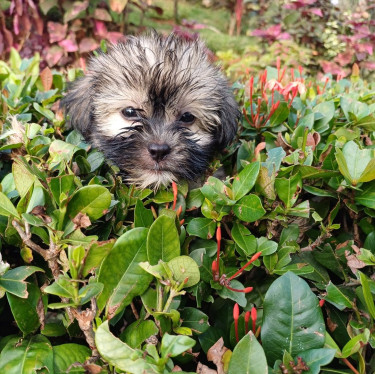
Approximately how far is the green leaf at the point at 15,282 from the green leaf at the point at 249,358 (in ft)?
2.20

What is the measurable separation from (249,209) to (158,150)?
0.71 m

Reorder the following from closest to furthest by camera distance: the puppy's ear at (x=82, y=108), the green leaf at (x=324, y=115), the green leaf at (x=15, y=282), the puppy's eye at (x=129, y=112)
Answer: the green leaf at (x=15, y=282)
the green leaf at (x=324, y=115)
the puppy's eye at (x=129, y=112)
the puppy's ear at (x=82, y=108)

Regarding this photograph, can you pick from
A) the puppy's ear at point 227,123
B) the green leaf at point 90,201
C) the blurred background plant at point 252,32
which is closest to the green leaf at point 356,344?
the green leaf at point 90,201

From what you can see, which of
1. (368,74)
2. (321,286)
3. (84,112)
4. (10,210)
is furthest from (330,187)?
(368,74)

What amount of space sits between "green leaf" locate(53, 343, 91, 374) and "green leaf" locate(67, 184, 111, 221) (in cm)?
43

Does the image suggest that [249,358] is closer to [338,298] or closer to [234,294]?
[234,294]

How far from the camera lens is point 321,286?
168cm

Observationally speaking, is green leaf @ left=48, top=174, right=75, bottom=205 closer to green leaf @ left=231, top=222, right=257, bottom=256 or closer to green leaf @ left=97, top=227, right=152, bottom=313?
green leaf @ left=97, top=227, right=152, bottom=313

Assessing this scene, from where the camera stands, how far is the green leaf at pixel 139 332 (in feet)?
4.25

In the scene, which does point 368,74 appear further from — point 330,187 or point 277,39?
point 330,187

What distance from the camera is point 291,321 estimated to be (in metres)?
1.38

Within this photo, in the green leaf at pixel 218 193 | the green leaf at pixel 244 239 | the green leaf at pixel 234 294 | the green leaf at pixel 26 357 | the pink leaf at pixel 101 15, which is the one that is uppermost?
the pink leaf at pixel 101 15

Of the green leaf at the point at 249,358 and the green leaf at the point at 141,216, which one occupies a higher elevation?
the green leaf at the point at 141,216

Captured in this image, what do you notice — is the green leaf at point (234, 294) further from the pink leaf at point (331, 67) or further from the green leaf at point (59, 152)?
the pink leaf at point (331, 67)
